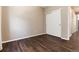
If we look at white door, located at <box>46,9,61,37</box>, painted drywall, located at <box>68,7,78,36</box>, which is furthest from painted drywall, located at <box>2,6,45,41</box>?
painted drywall, located at <box>68,7,78,36</box>

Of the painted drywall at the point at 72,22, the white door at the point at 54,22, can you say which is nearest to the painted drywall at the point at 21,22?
the white door at the point at 54,22

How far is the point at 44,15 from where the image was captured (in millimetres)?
1344

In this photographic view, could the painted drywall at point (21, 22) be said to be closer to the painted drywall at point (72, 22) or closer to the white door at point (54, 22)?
the white door at point (54, 22)

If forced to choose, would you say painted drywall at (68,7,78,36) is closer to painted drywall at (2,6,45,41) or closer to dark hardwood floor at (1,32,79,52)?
dark hardwood floor at (1,32,79,52)

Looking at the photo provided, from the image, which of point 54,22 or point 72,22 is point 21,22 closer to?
point 54,22

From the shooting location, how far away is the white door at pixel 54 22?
134 centimetres

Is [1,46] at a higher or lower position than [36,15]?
lower

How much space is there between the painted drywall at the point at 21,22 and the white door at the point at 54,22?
83 millimetres

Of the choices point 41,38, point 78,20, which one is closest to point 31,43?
point 41,38

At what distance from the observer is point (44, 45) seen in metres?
1.24
